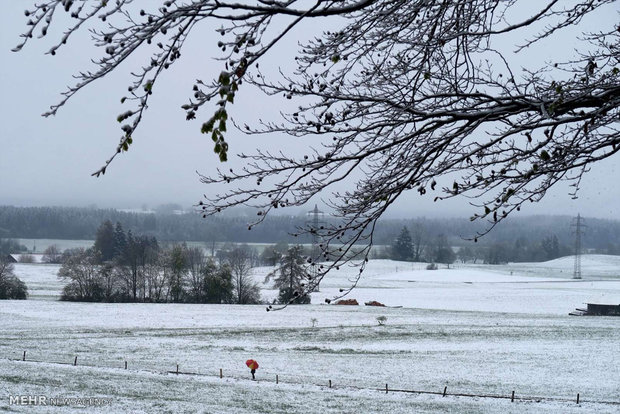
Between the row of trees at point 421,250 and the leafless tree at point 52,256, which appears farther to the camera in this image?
the leafless tree at point 52,256

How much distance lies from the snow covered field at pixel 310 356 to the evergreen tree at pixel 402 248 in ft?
141

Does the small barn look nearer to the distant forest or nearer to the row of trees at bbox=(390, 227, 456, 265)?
the row of trees at bbox=(390, 227, 456, 265)

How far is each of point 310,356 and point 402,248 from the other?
254 ft

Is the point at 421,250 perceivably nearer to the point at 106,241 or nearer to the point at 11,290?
the point at 106,241

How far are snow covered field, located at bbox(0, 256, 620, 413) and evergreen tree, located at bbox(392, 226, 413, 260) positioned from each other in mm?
42872

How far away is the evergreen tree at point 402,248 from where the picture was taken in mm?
96000

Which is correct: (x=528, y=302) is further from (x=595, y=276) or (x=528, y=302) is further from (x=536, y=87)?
(x=536, y=87)

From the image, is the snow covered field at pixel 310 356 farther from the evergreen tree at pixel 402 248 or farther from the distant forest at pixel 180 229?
the distant forest at pixel 180 229

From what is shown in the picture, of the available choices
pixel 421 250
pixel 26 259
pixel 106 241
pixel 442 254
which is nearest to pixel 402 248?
pixel 442 254

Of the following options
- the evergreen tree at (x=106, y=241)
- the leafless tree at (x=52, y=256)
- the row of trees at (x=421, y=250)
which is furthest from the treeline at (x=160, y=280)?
the leafless tree at (x=52, y=256)

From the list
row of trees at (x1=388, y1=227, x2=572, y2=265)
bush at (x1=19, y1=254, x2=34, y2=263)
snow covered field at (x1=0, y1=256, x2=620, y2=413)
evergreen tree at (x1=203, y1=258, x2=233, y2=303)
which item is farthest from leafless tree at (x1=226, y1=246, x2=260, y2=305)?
bush at (x1=19, y1=254, x2=34, y2=263)

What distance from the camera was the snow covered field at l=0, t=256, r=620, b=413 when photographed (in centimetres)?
1757

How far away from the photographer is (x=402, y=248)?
335ft

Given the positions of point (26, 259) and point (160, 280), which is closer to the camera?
point (160, 280)
